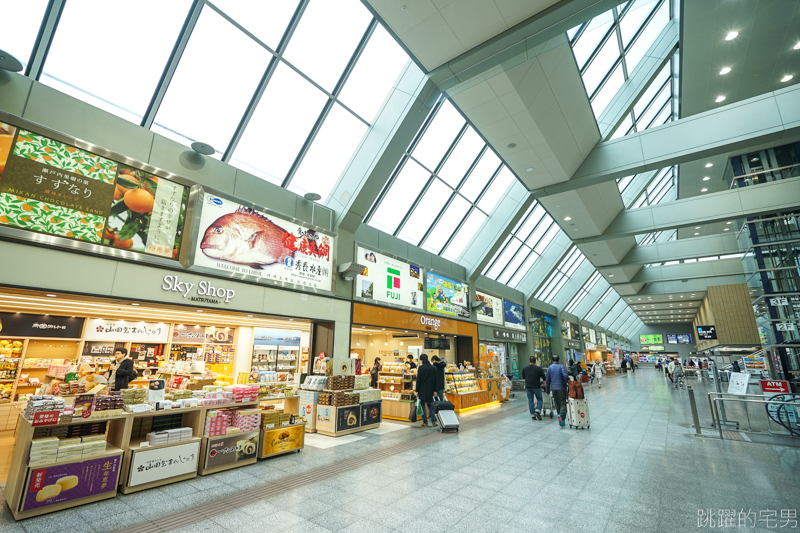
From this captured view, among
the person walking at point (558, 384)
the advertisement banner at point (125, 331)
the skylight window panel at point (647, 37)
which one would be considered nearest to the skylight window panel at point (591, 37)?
the skylight window panel at point (647, 37)

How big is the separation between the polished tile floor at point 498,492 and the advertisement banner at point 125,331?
586cm

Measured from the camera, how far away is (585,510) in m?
3.61

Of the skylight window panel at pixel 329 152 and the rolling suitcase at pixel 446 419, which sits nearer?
the rolling suitcase at pixel 446 419

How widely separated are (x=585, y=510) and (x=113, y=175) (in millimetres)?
7801

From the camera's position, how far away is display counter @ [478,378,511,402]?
40.1ft

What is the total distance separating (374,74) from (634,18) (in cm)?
627

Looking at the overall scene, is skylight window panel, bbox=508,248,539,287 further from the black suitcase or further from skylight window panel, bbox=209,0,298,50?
skylight window panel, bbox=209,0,298,50

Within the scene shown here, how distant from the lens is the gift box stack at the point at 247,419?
16.5 ft

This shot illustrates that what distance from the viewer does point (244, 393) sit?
5.29 meters

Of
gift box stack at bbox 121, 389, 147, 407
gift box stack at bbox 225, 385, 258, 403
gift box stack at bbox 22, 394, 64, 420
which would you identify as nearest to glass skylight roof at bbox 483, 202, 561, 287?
gift box stack at bbox 225, 385, 258, 403

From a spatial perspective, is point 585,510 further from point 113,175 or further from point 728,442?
point 113,175

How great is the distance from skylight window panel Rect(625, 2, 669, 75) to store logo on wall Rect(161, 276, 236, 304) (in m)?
11.3

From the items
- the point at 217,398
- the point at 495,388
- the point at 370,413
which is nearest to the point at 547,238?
the point at 495,388

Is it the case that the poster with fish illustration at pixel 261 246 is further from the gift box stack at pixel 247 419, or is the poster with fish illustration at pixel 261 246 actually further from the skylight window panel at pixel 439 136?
the skylight window panel at pixel 439 136
